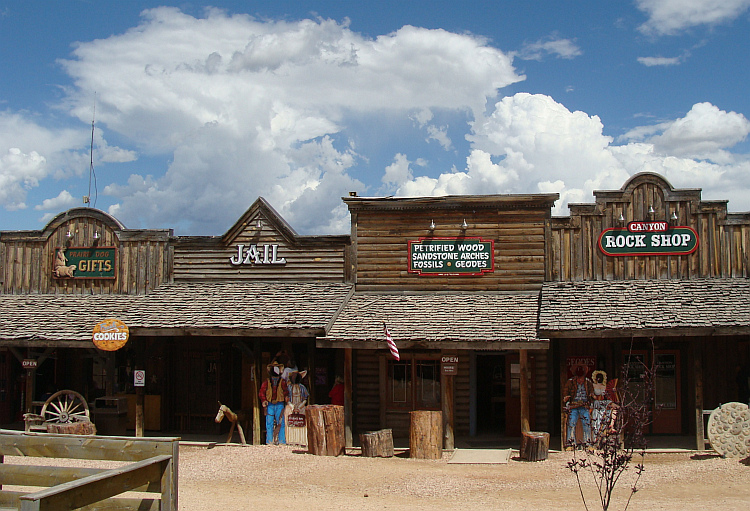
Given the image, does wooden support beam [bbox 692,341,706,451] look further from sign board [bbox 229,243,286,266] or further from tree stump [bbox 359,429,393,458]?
sign board [bbox 229,243,286,266]

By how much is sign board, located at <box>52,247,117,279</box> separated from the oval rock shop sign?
12.0 metres

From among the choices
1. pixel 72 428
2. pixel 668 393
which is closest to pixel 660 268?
pixel 668 393

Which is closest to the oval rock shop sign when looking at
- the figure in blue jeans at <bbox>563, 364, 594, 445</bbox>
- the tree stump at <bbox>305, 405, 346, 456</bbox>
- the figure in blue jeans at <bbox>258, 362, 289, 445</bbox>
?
the figure in blue jeans at <bbox>563, 364, 594, 445</bbox>

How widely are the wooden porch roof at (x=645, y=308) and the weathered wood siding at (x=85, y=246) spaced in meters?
9.52

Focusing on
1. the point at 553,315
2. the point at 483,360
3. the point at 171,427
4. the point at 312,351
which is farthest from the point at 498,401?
the point at 171,427

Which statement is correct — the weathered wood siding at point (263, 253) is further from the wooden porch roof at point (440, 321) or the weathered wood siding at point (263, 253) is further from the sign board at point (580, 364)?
the sign board at point (580, 364)

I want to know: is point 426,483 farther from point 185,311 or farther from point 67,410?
point 67,410

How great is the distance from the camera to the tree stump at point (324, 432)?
13812mm

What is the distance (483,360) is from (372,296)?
3020 millimetres

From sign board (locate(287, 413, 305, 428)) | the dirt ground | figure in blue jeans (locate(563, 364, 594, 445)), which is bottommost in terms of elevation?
the dirt ground

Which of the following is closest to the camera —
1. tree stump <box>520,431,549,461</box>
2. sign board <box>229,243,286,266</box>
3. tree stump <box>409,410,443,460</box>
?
tree stump <box>520,431,549,461</box>

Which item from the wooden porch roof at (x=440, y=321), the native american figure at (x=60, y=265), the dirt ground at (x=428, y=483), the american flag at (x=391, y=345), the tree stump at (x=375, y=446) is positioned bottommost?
the dirt ground at (x=428, y=483)

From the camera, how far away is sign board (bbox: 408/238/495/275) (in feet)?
53.3

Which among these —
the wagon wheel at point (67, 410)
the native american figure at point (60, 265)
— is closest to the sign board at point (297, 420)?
the wagon wheel at point (67, 410)
